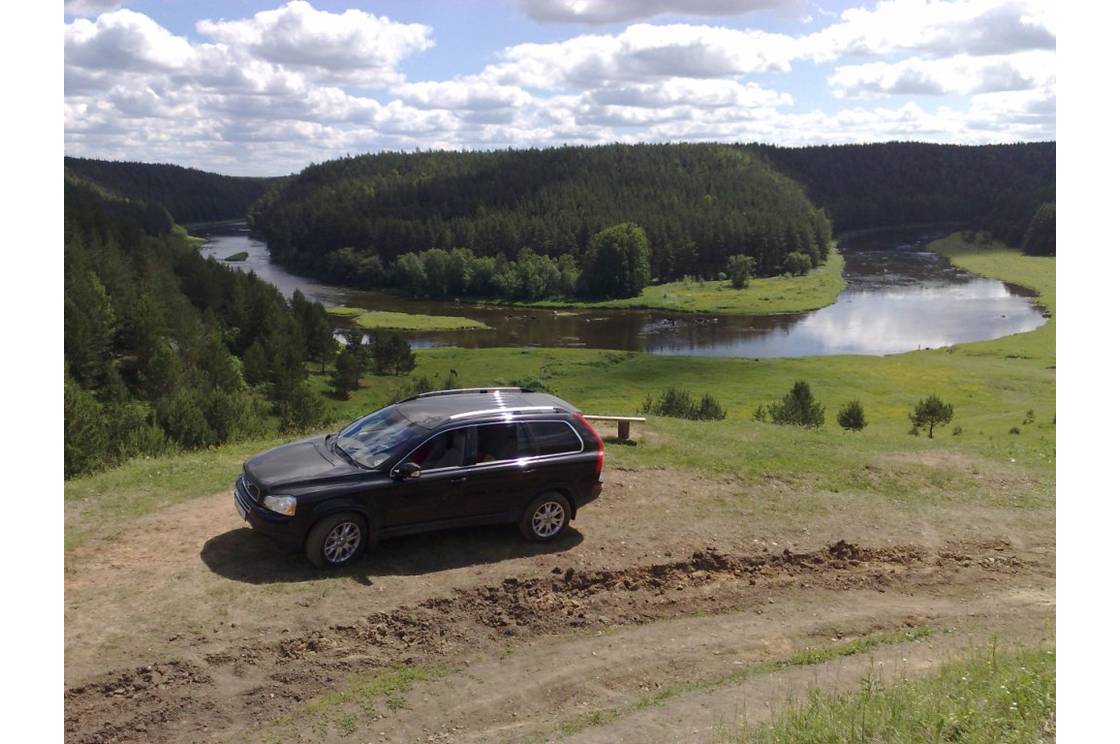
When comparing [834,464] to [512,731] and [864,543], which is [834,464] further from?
[512,731]

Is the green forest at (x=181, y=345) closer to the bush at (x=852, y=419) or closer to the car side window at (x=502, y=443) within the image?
the car side window at (x=502, y=443)

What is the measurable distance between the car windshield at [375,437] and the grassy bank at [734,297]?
94459mm

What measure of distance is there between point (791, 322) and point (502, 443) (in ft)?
295

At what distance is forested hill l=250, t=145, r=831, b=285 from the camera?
450ft

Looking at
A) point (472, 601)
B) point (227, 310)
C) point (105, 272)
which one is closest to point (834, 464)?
point (472, 601)

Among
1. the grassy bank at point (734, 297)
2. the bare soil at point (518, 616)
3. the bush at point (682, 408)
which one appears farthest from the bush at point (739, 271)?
the bare soil at point (518, 616)

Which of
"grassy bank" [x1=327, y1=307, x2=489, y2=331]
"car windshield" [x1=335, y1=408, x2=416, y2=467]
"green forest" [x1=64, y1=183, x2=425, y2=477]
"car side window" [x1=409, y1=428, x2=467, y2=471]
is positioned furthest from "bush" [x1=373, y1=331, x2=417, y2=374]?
"car side window" [x1=409, y1=428, x2=467, y2=471]

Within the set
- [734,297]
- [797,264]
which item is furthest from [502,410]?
[797,264]

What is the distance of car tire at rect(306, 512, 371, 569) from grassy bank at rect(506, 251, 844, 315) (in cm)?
9593

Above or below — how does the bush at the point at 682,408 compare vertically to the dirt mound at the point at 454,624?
below

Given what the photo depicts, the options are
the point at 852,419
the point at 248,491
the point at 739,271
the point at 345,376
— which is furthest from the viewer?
the point at 739,271

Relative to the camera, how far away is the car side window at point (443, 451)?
11.9 metres

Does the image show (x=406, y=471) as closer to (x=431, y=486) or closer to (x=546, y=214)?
(x=431, y=486)

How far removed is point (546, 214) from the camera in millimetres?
152875
